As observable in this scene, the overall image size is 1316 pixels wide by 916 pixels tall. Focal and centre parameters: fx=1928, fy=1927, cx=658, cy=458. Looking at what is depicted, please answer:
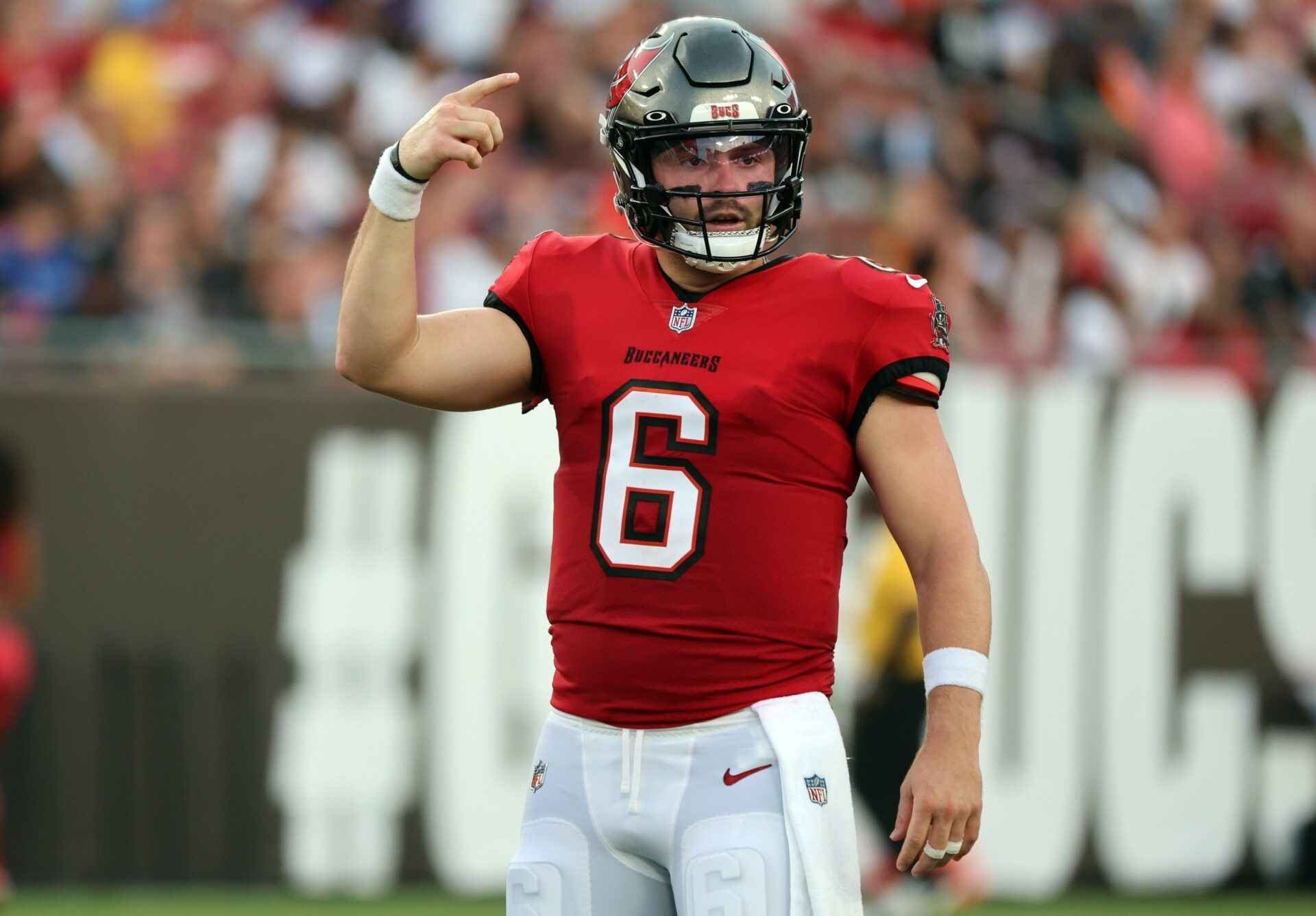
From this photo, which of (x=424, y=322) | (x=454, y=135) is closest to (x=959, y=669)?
(x=424, y=322)

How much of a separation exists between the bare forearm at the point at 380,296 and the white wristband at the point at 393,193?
0.01 m

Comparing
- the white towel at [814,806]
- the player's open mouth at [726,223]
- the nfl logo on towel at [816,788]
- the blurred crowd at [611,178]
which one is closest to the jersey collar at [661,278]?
the player's open mouth at [726,223]

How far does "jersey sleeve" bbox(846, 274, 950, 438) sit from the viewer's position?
3.32 m

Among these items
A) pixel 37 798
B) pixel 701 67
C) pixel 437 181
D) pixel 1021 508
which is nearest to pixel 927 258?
Answer: pixel 1021 508

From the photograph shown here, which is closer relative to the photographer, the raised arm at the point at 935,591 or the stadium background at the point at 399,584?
the raised arm at the point at 935,591

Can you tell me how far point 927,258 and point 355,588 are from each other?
317cm

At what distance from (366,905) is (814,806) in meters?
4.71

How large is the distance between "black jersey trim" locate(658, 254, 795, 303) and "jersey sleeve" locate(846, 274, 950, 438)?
22 cm

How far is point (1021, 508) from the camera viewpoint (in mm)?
8062

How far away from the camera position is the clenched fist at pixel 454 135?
3.32 meters

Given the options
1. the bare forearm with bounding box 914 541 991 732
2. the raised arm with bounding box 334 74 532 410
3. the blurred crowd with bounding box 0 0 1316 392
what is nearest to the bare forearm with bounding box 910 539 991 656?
the bare forearm with bounding box 914 541 991 732

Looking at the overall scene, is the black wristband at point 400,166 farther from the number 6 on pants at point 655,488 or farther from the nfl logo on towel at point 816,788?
the nfl logo on towel at point 816,788

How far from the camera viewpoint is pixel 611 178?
973 cm

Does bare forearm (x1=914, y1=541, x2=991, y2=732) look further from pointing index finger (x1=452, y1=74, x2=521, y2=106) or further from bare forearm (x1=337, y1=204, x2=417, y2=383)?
pointing index finger (x1=452, y1=74, x2=521, y2=106)
